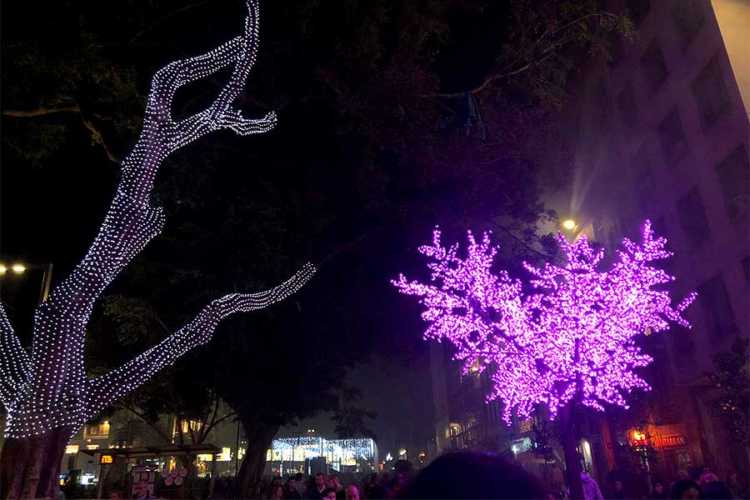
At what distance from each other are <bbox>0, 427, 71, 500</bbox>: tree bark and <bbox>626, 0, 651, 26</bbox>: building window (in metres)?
23.4

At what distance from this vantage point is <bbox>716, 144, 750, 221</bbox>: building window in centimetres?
1588

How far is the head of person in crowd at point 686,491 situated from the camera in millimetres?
6281

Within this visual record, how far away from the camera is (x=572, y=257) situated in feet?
46.3

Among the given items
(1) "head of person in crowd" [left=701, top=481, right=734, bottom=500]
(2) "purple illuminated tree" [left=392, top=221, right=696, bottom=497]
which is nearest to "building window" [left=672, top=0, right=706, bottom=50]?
(2) "purple illuminated tree" [left=392, top=221, right=696, bottom=497]

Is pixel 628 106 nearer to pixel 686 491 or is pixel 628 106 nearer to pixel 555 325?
pixel 555 325

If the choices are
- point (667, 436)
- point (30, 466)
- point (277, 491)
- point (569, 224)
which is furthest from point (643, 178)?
point (30, 466)

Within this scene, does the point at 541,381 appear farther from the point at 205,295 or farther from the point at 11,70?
the point at 11,70

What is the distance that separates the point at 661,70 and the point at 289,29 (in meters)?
14.9

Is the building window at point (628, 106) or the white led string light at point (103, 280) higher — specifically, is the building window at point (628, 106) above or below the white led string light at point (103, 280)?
above

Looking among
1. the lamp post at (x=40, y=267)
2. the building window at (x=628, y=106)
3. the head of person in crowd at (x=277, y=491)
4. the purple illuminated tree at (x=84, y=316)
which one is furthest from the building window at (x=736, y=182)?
the lamp post at (x=40, y=267)

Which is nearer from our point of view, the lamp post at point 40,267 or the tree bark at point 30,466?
the tree bark at point 30,466

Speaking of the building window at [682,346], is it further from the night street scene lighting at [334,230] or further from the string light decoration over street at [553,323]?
the string light decoration over street at [553,323]

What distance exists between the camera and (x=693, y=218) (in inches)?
747

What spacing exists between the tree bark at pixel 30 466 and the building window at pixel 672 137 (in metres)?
20.1
